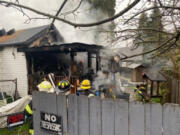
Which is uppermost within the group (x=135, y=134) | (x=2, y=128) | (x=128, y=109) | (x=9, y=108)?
(x=128, y=109)

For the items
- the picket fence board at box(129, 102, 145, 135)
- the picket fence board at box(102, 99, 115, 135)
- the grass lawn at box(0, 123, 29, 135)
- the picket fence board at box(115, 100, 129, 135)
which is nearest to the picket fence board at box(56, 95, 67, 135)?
the picket fence board at box(102, 99, 115, 135)

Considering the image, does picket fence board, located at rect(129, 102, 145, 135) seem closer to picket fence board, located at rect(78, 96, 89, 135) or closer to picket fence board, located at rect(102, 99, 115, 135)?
picket fence board, located at rect(102, 99, 115, 135)

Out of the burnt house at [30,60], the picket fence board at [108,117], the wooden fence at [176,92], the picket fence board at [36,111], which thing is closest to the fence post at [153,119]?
the picket fence board at [108,117]

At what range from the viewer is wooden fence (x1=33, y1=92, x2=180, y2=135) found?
1945 mm

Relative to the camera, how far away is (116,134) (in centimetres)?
228

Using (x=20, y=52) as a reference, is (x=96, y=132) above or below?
below

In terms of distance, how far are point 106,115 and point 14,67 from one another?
331 inches

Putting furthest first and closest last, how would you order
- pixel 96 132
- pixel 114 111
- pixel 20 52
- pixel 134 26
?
1. pixel 20 52
2. pixel 134 26
3. pixel 96 132
4. pixel 114 111

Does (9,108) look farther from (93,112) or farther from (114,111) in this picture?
(114,111)

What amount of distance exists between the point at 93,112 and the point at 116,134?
0.52 metres

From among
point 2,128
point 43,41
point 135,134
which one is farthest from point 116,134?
point 43,41

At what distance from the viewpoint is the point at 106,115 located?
2.35m

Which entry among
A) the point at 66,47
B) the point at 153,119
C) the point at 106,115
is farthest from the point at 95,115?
the point at 66,47

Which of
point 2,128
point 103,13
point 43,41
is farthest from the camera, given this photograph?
point 103,13
